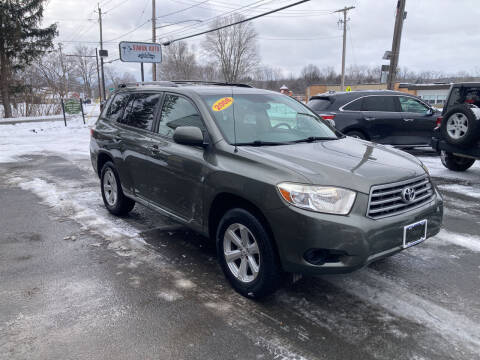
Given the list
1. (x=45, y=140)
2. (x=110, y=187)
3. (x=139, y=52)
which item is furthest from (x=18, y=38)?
(x=110, y=187)

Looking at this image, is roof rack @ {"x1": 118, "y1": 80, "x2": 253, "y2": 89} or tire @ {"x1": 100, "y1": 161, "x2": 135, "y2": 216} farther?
tire @ {"x1": 100, "y1": 161, "x2": 135, "y2": 216}

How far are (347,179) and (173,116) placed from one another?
6.96 feet

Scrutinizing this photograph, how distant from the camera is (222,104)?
395cm

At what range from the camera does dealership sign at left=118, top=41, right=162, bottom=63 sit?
1858 cm

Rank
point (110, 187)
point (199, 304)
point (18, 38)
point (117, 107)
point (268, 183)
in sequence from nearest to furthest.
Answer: point (268, 183) < point (199, 304) < point (117, 107) < point (110, 187) < point (18, 38)

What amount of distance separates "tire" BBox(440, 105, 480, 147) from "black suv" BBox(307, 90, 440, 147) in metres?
2.24

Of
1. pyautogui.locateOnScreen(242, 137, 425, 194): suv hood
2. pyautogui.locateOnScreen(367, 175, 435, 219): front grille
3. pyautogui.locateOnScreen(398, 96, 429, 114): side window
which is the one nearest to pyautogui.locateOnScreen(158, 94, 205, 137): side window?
pyautogui.locateOnScreen(242, 137, 425, 194): suv hood

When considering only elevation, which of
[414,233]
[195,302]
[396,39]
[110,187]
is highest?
[396,39]

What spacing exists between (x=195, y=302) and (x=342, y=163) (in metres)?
1.70

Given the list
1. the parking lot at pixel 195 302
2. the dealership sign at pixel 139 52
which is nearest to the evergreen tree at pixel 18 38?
the dealership sign at pixel 139 52

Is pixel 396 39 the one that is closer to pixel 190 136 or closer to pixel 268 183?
pixel 190 136

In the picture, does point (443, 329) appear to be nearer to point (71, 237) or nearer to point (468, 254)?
point (468, 254)

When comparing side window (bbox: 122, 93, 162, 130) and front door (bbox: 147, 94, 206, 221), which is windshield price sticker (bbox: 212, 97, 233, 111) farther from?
side window (bbox: 122, 93, 162, 130)

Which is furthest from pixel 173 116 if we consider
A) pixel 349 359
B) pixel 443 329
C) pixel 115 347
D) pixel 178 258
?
pixel 443 329
